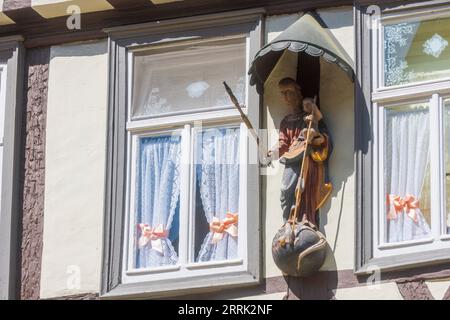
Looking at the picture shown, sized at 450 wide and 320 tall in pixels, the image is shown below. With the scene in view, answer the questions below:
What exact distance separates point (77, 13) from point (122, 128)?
0.97m

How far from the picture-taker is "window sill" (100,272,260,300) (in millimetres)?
14367

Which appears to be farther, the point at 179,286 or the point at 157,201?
the point at 157,201

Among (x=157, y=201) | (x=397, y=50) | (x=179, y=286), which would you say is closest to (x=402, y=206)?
(x=397, y=50)

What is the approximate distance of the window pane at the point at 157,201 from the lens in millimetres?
14859

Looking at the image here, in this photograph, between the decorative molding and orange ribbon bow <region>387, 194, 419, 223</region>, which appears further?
the decorative molding

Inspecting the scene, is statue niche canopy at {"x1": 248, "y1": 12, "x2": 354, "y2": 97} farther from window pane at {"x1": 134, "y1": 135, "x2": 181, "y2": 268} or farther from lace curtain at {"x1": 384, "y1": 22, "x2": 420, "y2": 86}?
window pane at {"x1": 134, "y1": 135, "x2": 181, "y2": 268}

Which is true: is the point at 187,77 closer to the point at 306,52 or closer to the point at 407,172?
the point at 306,52

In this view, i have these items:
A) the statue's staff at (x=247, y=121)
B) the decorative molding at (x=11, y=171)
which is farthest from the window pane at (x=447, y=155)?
the decorative molding at (x=11, y=171)

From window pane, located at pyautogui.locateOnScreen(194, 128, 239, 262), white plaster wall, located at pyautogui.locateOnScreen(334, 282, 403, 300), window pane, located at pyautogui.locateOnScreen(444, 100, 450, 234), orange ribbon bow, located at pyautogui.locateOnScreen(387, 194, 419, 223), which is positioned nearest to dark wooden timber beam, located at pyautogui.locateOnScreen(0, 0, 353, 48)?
window pane, located at pyautogui.locateOnScreen(194, 128, 239, 262)

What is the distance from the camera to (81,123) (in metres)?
15.4

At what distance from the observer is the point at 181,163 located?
15047 millimetres

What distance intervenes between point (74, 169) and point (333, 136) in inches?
75.6
